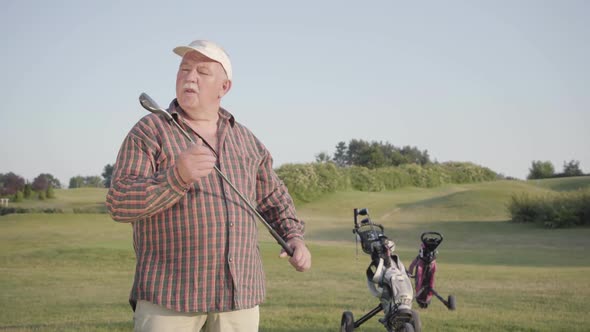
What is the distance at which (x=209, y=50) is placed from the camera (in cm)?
297

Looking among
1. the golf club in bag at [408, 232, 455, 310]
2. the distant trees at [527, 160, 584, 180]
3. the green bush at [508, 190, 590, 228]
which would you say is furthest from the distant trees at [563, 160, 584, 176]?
the golf club in bag at [408, 232, 455, 310]

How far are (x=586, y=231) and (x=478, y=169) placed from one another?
24490 millimetres

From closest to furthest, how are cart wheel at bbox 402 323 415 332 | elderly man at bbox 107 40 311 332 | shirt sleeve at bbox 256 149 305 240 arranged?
elderly man at bbox 107 40 311 332 → shirt sleeve at bbox 256 149 305 240 → cart wheel at bbox 402 323 415 332

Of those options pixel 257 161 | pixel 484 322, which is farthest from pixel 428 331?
pixel 257 161

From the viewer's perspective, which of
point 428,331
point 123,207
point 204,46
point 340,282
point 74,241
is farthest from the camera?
point 74,241

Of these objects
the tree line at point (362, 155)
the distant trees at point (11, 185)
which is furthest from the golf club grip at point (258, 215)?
the tree line at point (362, 155)

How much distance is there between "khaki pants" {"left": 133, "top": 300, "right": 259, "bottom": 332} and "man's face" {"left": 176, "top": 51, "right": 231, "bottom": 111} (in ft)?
2.90

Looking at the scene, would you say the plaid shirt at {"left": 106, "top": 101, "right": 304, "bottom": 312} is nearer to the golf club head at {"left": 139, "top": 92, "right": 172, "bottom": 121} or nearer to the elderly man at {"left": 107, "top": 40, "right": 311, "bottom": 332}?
the elderly man at {"left": 107, "top": 40, "right": 311, "bottom": 332}

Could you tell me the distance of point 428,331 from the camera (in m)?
7.45

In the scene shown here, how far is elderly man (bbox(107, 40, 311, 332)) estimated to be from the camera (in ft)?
9.05

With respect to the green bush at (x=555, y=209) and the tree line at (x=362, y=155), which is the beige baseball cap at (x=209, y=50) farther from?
the tree line at (x=362, y=155)

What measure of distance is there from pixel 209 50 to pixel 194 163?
0.66 meters

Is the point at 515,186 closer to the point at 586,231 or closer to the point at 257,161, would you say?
the point at 586,231

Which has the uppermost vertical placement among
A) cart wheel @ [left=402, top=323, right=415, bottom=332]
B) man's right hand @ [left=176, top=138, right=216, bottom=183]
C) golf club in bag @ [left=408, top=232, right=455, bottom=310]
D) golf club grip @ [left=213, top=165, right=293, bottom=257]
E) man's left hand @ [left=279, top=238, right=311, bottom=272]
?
man's right hand @ [left=176, top=138, right=216, bottom=183]
